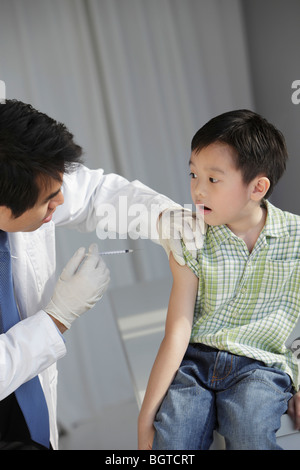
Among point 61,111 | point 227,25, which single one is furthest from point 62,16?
point 227,25

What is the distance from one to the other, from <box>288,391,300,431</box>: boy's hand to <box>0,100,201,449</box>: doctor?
43 centimetres

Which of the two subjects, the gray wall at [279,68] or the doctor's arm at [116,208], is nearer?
the doctor's arm at [116,208]

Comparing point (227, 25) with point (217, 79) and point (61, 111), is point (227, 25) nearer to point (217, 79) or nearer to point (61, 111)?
point (217, 79)

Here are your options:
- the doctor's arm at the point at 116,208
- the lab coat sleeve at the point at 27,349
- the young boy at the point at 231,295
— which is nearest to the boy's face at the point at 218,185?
the young boy at the point at 231,295

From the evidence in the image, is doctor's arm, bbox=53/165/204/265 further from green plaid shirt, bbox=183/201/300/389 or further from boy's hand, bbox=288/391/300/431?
boy's hand, bbox=288/391/300/431

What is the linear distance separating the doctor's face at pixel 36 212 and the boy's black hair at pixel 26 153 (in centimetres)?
2

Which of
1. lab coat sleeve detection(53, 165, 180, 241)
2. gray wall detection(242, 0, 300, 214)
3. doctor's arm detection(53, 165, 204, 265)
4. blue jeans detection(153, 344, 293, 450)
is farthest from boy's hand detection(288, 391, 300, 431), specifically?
gray wall detection(242, 0, 300, 214)

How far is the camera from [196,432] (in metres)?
1.14

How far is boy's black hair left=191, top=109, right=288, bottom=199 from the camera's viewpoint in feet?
4.11

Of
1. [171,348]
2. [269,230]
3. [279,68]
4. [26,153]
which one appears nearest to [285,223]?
[269,230]

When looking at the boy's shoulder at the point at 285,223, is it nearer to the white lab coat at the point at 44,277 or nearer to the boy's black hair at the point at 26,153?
the white lab coat at the point at 44,277

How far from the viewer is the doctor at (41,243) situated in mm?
1187

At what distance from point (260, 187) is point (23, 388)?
2.79 feet

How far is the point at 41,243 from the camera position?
161cm
